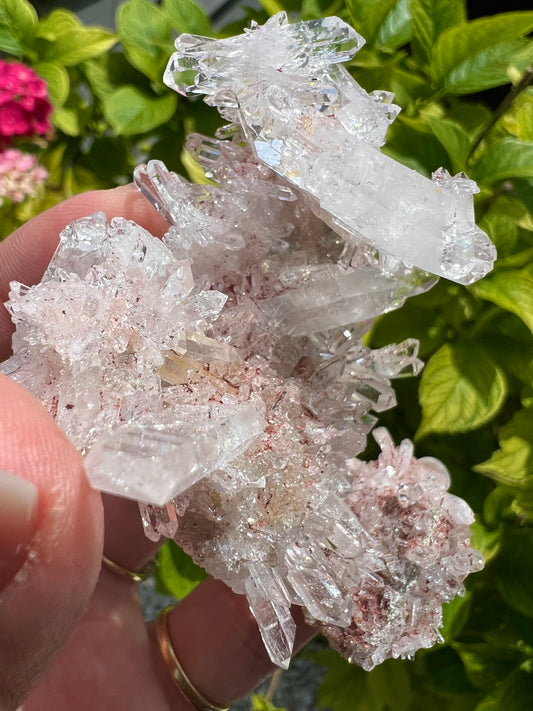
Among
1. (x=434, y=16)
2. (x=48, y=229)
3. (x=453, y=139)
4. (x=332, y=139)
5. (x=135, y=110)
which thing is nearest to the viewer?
(x=332, y=139)

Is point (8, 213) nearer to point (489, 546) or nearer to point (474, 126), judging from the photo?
point (474, 126)

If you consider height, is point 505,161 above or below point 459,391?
above

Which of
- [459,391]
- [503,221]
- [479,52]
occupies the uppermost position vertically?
[479,52]

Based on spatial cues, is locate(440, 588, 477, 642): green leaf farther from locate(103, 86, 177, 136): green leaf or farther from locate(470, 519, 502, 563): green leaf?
locate(103, 86, 177, 136): green leaf

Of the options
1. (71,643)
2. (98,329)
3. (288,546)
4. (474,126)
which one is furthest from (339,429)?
(474,126)

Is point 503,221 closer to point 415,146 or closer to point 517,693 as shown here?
point 415,146

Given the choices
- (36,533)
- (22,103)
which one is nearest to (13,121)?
(22,103)

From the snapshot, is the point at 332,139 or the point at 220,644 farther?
the point at 220,644

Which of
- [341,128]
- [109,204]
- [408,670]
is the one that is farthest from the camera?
[408,670]
